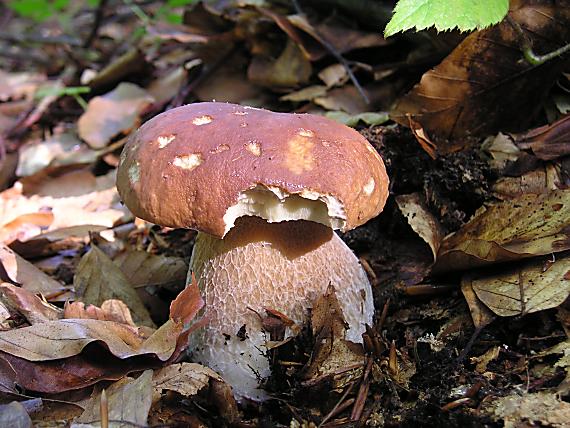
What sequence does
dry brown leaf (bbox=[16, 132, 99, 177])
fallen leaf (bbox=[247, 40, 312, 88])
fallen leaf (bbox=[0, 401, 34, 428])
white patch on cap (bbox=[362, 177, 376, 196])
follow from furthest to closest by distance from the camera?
dry brown leaf (bbox=[16, 132, 99, 177]) → fallen leaf (bbox=[247, 40, 312, 88]) → white patch on cap (bbox=[362, 177, 376, 196]) → fallen leaf (bbox=[0, 401, 34, 428])

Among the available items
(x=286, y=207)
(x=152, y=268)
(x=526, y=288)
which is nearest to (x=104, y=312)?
(x=152, y=268)

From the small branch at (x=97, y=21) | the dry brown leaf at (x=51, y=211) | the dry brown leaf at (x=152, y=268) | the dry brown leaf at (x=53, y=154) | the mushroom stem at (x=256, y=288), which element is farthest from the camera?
the small branch at (x=97, y=21)

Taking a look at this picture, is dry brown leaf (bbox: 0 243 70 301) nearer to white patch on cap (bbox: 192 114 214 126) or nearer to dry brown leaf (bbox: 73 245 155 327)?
dry brown leaf (bbox: 73 245 155 327)

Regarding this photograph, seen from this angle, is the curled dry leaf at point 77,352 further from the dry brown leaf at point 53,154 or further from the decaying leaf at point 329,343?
the dry brown leaf at point 53,154

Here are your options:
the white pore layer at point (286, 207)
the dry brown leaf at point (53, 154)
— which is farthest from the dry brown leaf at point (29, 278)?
the dry brown leaf at point (53, 154)

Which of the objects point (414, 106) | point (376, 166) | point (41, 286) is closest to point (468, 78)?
point (414, 106)

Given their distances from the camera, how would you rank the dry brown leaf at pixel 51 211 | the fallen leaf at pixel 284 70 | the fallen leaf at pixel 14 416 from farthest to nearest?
the fallen leaf at pixel 284 70, the dry brown leaf at pixel 51 211, the fallen leaf at pixel 14 416

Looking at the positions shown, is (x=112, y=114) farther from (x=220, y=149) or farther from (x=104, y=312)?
(x=220, y=149)

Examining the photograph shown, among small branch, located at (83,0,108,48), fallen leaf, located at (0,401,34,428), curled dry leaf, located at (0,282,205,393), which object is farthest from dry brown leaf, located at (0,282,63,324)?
small branch, located at (83,0,108,48)

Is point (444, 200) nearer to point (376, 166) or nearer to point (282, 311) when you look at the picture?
point (376, 166)
